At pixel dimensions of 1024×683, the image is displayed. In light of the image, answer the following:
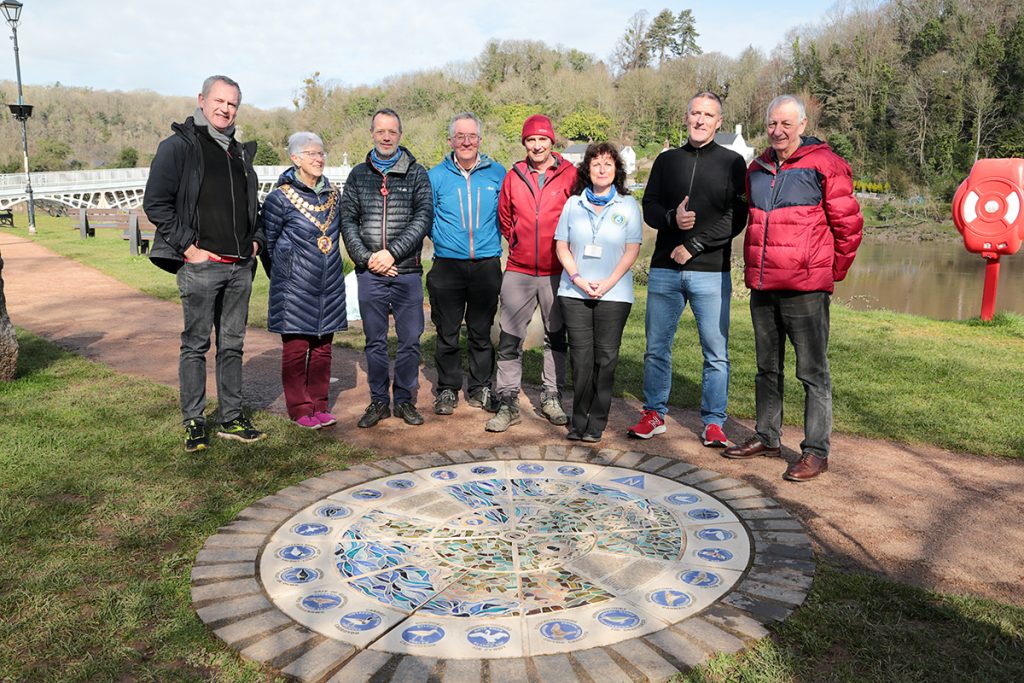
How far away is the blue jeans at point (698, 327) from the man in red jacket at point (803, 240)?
1.16 feet

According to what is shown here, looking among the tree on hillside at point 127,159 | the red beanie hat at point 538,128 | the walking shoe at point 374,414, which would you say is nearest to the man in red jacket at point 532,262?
the red beanie hat at point 538,128

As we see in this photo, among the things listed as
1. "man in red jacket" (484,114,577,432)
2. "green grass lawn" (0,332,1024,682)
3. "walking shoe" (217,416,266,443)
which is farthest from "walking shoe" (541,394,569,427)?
"walking shoe" (217,416,266,443)

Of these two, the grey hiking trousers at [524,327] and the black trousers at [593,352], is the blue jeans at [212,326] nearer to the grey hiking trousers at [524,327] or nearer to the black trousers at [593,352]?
the grey hiking trousers at [524,327]

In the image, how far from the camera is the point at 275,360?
286 inches

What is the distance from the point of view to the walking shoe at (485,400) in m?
5.57

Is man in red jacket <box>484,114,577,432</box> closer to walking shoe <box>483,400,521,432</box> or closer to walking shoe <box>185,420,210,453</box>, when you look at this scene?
Answer: walking shoe <box>483,400,521,432</box>

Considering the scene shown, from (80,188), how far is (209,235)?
4170cm

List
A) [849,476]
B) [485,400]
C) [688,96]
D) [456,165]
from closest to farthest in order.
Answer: [849,476]
[456,165]
[485,400]
[688,96]

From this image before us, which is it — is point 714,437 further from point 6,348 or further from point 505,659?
point 6,348

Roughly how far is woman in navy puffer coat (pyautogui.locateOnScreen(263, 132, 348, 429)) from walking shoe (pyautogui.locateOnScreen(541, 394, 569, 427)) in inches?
57.9

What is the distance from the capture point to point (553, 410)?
5.32 meters

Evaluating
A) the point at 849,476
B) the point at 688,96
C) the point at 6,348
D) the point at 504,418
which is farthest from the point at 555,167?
the point at 688,96

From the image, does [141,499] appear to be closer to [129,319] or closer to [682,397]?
[682,397]

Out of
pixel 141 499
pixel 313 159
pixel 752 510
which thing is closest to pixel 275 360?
pixel 313 159
